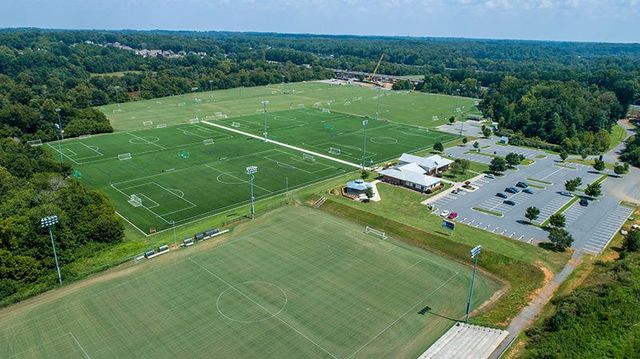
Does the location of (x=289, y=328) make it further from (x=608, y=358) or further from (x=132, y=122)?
(x=132, y=122)

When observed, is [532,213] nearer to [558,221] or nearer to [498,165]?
[558,221]

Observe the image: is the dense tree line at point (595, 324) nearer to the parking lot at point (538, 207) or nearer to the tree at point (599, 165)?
the parking lot at point (538, 207)

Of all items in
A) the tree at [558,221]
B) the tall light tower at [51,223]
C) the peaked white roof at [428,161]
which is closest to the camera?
the tall light tower at [51,223]

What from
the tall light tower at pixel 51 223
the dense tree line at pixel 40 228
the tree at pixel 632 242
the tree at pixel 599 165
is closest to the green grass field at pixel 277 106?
the tree at pixel 599 165

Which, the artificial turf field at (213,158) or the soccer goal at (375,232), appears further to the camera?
the artificial turf field at (213,158)

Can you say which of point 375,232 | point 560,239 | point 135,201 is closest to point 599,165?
point 560,239

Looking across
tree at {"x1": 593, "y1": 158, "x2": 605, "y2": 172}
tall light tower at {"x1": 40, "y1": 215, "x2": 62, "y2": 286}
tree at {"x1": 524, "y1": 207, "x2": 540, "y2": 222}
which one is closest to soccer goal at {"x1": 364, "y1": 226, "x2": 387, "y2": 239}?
tree at {"x1": 524, "y1": 207, "x2": 540, "y2": 222}
